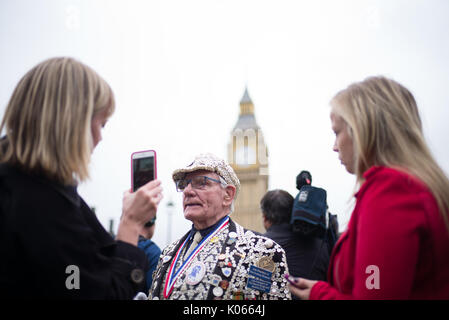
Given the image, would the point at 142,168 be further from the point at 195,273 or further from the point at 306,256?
the point at 306,256

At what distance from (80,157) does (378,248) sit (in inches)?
49.5

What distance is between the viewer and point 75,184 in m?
1.57

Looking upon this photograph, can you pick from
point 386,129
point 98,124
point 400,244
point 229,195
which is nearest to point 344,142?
point 386,129

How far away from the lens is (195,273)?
8.12ft

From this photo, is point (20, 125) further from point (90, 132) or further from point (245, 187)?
point (245, 187)

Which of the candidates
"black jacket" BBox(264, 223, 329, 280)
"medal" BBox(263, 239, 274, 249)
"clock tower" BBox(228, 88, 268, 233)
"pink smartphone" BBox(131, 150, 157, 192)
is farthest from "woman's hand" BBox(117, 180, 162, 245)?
"clock tower" BBox(228, 88, 268, 233)

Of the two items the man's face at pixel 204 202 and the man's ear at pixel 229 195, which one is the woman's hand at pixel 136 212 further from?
the man's ear at pixel 229 195

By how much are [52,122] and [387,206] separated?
138cm

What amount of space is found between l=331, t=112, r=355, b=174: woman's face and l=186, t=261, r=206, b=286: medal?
3.93 ft

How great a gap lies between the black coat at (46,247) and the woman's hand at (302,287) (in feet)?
2.51

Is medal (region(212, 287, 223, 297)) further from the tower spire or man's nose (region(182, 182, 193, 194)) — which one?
the tower spire

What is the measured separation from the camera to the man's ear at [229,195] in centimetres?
318

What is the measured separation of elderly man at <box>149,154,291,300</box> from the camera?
244 cm

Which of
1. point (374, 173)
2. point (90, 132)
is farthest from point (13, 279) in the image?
point (374, 173)
